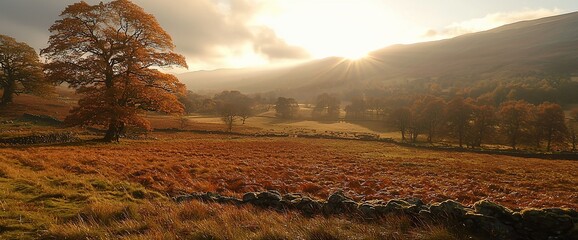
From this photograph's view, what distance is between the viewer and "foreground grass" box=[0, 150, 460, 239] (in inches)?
270

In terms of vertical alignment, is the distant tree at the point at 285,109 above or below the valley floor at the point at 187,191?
above

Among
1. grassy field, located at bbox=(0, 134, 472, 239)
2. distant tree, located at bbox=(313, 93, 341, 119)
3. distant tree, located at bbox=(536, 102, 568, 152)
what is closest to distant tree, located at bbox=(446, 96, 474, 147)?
distant tree, located at bbox=(536, 102, 568, 152)

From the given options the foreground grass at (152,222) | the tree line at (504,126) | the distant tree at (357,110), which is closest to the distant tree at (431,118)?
the tree line at (504,126)

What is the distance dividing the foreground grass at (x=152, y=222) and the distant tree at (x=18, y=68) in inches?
2183

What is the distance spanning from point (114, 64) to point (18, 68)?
4167 cm

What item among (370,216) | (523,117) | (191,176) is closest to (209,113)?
(523,117)

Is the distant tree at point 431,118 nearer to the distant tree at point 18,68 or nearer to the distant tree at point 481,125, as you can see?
the distant tree at point 481,125

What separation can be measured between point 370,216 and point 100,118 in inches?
1005

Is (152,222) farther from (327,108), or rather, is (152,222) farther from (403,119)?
(327,108)

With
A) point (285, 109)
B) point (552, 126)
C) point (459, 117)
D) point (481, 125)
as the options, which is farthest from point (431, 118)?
point (285, 109)

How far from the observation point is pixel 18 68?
54469 millimetres

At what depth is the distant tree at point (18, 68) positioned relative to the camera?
52688 millimetres

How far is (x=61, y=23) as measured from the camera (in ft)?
85.3

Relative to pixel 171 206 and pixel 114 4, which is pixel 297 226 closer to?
pixel 171 206
